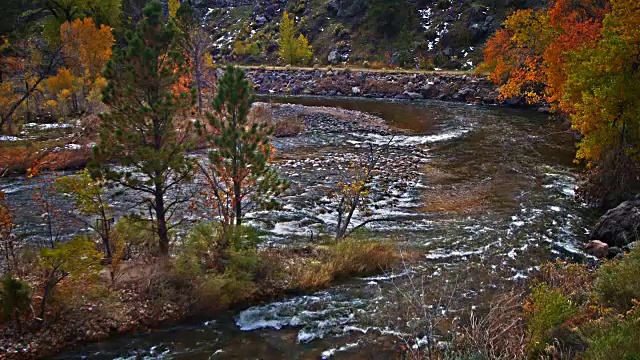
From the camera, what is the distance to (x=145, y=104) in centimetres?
1012

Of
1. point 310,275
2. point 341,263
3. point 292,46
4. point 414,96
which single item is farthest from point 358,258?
point 292,46

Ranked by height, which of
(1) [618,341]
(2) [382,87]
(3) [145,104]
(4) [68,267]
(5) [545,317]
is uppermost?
(3) [145,104]

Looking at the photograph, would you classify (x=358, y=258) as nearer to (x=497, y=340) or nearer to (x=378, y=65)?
(x=497, y=340)

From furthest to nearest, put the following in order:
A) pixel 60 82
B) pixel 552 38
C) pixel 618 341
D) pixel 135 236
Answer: pixel 60 82
pixel 552 38
pixel 135 236
pixel 618 341

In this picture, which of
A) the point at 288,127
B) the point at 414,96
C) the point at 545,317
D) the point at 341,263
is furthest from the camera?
the point at 414,96

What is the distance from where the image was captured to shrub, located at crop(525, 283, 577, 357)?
7.24m

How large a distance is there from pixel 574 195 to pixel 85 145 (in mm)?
23285

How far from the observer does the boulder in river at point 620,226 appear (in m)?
12.8

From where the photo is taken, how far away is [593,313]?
7.77 metres

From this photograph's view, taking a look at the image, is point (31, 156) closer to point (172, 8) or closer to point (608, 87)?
point (608, 87)

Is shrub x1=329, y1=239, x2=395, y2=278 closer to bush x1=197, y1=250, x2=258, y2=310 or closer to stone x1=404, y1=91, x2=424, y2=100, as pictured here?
bush x1=197, y1=250, x2=258, y2=310

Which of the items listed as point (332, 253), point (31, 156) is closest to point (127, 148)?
point (332, 253)

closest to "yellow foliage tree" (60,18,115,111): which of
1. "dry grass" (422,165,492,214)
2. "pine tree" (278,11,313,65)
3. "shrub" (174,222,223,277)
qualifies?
"dry grass" (422,165,492,214)

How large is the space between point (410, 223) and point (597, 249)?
18.1 feet
